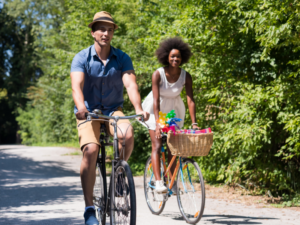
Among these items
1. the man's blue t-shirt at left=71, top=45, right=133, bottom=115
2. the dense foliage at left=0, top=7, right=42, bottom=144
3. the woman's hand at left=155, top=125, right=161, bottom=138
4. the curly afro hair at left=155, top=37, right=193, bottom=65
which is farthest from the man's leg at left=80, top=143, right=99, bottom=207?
the dense foliage at left=0, top=7, right=42, bottom=144

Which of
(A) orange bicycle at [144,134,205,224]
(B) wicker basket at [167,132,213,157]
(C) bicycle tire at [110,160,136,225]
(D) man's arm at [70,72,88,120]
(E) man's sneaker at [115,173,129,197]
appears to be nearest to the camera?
(C) bicycle tire at [110,160,136,225]

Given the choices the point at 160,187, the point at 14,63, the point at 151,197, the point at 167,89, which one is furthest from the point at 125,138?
the point at 14,63

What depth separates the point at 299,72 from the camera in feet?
19.5

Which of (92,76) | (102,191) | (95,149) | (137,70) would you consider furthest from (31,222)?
(137,70)

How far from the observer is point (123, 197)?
330cm

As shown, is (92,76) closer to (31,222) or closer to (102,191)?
(102,191)

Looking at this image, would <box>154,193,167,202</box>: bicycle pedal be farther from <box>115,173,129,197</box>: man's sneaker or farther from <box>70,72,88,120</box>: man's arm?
<box>70,72,88,120</box>: man's arm

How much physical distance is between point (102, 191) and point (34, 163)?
10939mm

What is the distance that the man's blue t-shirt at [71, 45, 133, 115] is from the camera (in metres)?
3.81

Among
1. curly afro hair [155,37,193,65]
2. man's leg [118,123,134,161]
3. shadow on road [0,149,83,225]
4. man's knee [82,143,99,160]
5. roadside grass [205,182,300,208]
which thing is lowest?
roadside grass [205,182,300,208]

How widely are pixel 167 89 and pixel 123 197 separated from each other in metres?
2.19

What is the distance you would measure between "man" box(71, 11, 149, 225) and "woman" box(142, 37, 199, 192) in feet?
3.65

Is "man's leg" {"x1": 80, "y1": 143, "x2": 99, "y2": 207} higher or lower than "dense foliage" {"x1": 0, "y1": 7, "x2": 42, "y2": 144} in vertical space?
lower

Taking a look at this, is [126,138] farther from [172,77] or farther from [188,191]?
[172,77]
